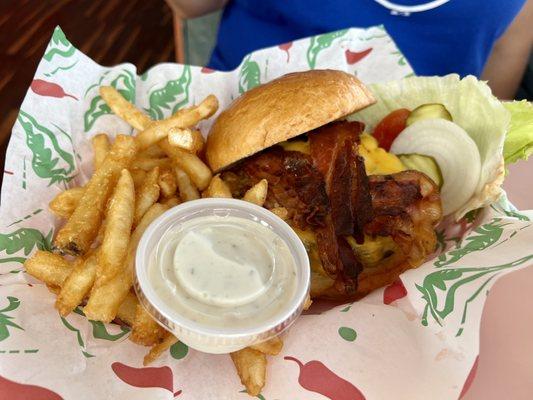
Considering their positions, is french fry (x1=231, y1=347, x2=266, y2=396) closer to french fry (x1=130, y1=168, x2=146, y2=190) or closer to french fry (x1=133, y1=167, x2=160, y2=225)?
french fry (x1=133, y1=167, x2=160, y2=225)

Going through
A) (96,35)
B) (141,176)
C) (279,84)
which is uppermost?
(279,84)

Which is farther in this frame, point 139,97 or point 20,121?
point 139,97

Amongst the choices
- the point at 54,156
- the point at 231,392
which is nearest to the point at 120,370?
the point at 231,392

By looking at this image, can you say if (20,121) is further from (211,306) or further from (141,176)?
(211,306)

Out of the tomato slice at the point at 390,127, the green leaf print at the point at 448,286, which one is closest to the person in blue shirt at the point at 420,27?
the tomato slice at the point at 390,127

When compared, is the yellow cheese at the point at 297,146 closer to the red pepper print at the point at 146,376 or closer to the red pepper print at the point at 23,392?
the red pepper print at the point at 146,376

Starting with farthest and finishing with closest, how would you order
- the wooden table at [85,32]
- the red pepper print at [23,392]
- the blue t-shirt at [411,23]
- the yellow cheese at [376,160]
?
1. the wooden table at [85,32]
2. the blue t-shirt at [411,23]
3. the yellow cheese at [376,160]
4. the red pepper print at [23,392]

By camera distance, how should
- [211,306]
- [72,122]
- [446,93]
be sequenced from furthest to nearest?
1. [446,93]
2. [72,122]
3. [211,306]
